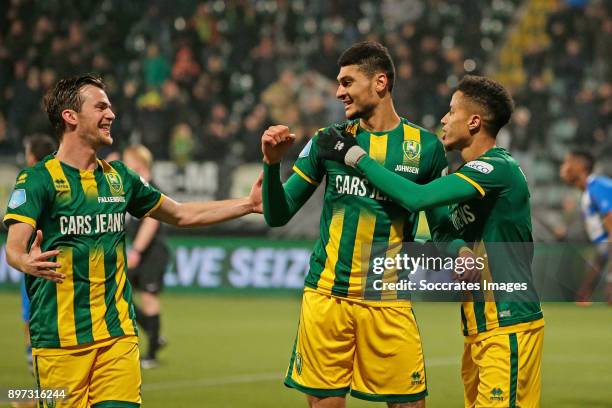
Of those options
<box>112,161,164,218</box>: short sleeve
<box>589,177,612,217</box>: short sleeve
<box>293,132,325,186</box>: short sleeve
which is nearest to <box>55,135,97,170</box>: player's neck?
<box>112,161,164,218</box>: short sleeve

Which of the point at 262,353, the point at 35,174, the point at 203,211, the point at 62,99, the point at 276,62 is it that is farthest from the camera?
the point at 276,62

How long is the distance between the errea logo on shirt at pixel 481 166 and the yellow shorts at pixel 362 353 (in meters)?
0.89

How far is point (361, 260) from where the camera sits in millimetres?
5367

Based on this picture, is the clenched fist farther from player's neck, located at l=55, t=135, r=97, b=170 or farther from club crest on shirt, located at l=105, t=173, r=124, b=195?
player's neck, located at l=55, t=135, r=97, b=170

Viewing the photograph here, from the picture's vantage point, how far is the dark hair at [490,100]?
5066mm

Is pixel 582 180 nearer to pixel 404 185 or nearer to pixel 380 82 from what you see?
Result: pixel 380 82

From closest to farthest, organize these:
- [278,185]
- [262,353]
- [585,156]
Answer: [278,185], [585,156], [262,353]

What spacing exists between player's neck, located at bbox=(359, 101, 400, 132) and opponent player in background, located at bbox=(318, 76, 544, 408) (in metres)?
0.36

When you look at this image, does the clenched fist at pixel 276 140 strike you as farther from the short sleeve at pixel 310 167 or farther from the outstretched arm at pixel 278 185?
the short sleeve at pixel 310 167

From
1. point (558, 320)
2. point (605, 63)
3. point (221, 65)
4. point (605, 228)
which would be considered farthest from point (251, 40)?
point (605, 228)

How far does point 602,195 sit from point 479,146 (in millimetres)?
5596

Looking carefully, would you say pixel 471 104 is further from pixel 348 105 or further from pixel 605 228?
pixel 605 228

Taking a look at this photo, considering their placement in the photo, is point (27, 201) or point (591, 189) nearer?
point (27, 201)

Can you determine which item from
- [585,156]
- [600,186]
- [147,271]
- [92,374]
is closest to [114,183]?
[92,374]
